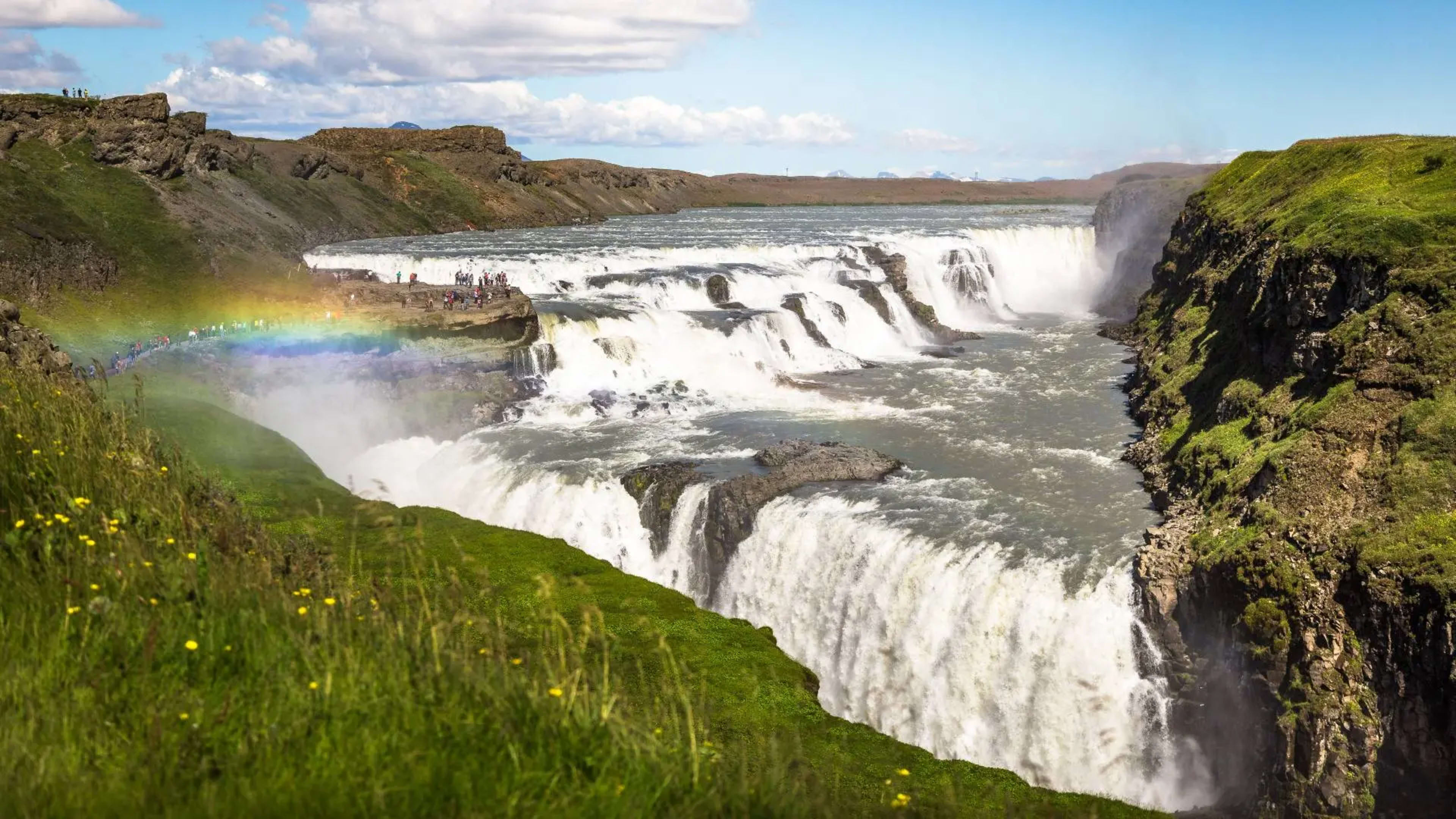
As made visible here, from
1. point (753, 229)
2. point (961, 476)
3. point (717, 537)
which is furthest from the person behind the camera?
point (753, 229)

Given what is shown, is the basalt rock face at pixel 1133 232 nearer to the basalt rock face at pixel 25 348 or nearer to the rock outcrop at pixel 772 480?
the rock outcrop at pixel 772 480

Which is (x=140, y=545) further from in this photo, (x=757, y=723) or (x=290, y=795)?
(x=757, y=723)

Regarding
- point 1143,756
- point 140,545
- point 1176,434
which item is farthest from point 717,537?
point 140,545

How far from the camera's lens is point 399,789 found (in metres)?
5.11

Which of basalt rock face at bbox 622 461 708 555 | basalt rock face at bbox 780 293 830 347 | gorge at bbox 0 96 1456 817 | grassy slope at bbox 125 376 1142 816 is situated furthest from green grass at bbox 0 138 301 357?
grassy slope at bbox 125 376 1142 816

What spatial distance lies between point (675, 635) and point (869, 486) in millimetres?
12688

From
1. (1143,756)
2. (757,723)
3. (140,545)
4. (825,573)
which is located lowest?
(1143,756)

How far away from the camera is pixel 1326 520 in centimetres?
1844

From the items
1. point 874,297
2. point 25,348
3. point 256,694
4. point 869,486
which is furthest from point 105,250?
point 256,694

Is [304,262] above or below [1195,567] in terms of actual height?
above

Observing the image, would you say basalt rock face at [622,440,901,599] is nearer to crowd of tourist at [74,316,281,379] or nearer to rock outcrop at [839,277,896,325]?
crowd of tourist at [74,316,281,379]

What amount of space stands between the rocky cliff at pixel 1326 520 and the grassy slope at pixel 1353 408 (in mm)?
46

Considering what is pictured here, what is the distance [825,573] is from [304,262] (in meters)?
49.0

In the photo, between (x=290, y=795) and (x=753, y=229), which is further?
(x=753, y=229)
